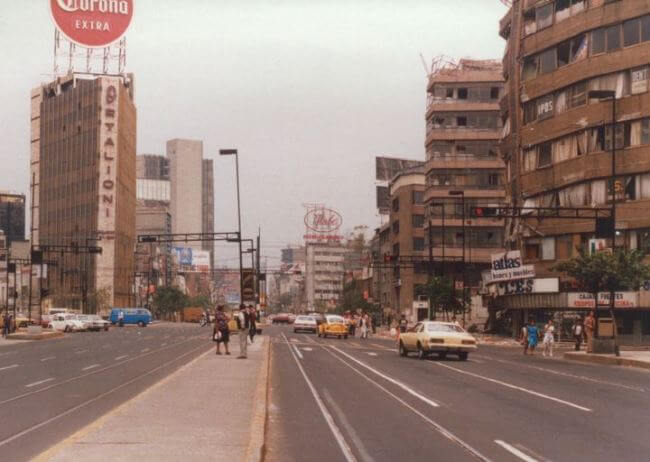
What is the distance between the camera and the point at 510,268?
6394cm

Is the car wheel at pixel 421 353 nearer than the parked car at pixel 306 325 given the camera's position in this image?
Yes

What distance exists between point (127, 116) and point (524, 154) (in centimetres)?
9889

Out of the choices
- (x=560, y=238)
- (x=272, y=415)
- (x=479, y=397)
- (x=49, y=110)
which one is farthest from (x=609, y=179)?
(x=49, y=110)

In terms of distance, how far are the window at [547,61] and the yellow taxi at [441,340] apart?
29417 millimetres

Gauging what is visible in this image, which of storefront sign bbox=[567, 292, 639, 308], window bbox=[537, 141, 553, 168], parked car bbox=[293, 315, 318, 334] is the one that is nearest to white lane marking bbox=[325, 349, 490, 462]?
storefront sign bbox=[567, 292, 639, 308]

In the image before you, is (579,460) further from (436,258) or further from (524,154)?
(436,258)

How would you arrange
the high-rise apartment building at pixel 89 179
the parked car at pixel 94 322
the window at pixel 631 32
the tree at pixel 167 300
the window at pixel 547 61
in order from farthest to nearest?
the tree at pixel 167 300, the high-rise apartment building at pixel 89 179, the parked car at pixel 94 322, the window at pixel 547 61, the window at pixel 631 32

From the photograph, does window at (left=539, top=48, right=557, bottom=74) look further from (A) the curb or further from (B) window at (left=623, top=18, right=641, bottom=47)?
(A) the curb

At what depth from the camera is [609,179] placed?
2226 inches

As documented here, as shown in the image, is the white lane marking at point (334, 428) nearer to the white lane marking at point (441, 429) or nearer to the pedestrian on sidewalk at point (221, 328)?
the white lane marking at point (441, 429)

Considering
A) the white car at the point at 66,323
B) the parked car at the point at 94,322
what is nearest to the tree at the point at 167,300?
the parked car at the point at 94,322

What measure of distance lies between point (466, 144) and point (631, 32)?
46.7 m

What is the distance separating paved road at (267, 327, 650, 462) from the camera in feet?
38.3

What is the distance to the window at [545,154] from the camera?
Result: 62.5m
